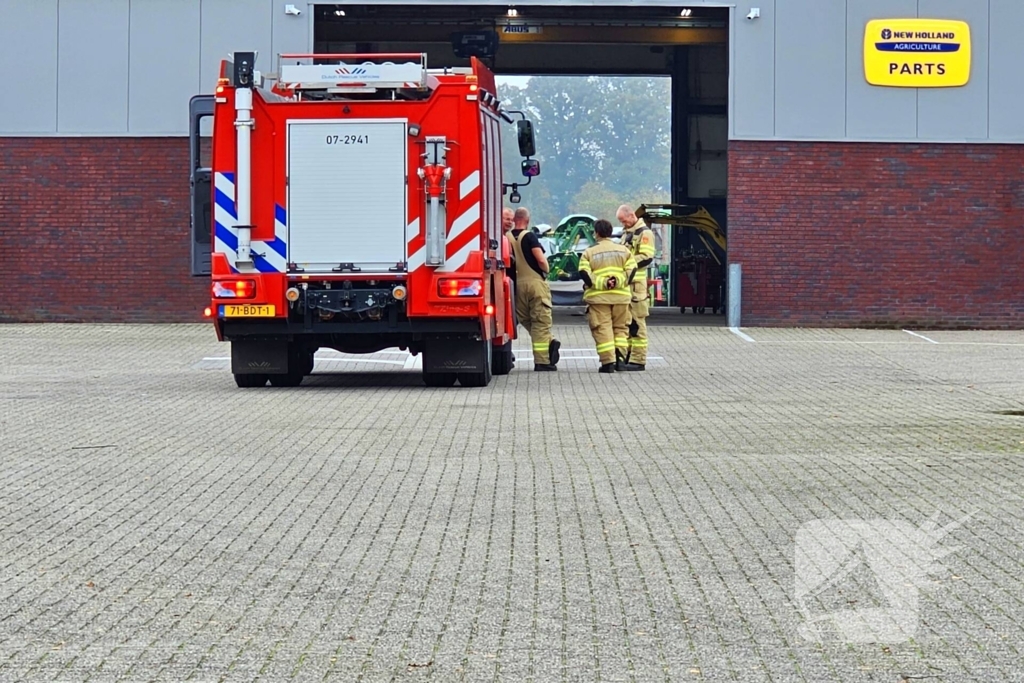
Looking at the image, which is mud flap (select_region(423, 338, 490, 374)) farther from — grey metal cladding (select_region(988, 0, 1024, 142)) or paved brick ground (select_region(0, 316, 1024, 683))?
grey metal cladding (select_region(988, 0, 1024, 142))

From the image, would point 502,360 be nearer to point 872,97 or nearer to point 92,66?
point 872,97

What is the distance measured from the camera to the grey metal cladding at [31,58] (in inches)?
1072

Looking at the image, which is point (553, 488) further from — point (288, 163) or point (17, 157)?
point (17, 157)

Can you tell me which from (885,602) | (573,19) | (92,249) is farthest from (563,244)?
(885,602)

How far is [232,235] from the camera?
53.4 ft

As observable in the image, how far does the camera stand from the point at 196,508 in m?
8.66

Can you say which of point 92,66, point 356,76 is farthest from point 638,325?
point 92,66

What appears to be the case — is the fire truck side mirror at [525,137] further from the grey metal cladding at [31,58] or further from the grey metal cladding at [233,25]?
the grey metal cladding at [31,58]

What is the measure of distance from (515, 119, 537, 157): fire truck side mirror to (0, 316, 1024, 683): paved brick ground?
432cm

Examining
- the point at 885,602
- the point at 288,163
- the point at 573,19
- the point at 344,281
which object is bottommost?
the point at 885,602

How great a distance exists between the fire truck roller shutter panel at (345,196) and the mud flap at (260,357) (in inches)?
38.9

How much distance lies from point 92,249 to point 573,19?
9.04 m

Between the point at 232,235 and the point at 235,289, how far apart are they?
0.53 metres

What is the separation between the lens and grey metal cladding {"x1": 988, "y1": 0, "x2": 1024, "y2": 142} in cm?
2741
